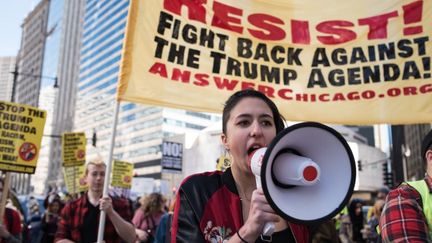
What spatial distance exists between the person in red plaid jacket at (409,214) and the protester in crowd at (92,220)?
2.75m

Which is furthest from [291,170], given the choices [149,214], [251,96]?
[149,214]

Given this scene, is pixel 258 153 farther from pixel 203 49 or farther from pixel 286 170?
pixel 203 49

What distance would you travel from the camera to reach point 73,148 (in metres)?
13.8

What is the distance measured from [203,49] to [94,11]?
146503mm

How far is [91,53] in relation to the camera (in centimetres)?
13962

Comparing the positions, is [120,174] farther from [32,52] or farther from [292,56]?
[32,52]

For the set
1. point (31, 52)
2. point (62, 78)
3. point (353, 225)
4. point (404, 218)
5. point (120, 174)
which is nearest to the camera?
point (404, 218)

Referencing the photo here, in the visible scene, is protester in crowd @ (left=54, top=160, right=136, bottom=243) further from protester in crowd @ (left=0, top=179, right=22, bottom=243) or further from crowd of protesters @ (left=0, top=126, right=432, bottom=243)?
protester in crowd @ (left=0, top=179, right=22, bottom=243)

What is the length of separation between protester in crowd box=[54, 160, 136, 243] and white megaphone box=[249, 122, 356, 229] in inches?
118

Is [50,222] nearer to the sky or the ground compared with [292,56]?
nearer to the ground

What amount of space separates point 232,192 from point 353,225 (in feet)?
37.1

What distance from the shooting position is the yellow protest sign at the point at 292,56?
13.6ft

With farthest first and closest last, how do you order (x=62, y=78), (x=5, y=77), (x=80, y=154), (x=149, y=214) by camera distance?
(x=62, y=78) → (x=5, y=77) → (x=80, y=154) → (x=149, y=214)

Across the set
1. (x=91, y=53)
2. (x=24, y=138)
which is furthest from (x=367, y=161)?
(x=91, y=53)
